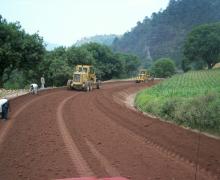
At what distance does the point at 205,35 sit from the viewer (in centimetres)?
11081

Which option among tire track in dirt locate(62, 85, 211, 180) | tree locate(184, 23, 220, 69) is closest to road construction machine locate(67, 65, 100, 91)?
tire track in dirt locate(62, 85, 211, 180)

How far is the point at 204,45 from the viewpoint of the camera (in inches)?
4259

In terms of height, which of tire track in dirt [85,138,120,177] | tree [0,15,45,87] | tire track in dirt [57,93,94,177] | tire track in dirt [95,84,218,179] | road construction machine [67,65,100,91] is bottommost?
tire track in dirt [95,84,218,179]

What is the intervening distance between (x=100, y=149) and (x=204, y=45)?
97.8 meters

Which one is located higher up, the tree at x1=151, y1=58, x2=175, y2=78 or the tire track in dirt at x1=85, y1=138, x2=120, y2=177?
the tree at x1=151, y1=58, x2=175, y2=78

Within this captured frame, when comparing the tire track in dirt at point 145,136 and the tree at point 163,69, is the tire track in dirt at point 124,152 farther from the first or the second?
the tree at point 163,69

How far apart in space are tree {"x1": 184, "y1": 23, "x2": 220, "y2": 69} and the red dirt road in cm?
8858

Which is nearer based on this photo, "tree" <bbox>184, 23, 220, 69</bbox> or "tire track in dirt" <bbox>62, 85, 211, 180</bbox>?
"tire track in dirt" <bbox>62, 85, 211, 180</bbox>

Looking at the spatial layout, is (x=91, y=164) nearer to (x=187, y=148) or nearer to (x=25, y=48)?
(x=187, y=148)

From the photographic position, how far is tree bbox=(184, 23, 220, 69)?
353ft

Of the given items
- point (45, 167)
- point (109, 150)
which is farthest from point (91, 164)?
point (109, 150)

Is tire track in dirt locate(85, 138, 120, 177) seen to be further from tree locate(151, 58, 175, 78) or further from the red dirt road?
tree locate(151, 58, 175, 78)

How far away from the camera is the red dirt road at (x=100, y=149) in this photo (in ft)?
35.9

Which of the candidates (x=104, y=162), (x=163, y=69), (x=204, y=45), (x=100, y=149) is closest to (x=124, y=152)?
(x=100, y=149)
